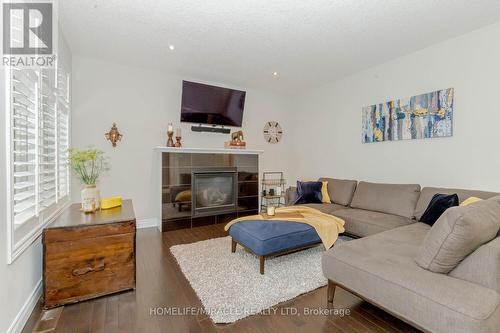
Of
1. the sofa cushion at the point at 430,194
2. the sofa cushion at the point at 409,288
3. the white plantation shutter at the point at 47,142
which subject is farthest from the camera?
the sofa cushion at the point at 430,194

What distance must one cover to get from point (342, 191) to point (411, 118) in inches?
57.7

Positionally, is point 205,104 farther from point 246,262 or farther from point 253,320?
point 253,320

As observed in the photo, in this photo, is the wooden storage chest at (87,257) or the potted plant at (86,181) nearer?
the wooden storage chest at (87,257)

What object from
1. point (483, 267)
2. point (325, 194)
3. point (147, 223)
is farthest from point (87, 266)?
point (325, 194)

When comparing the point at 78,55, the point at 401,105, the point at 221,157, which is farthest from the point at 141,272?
the point at 401,105

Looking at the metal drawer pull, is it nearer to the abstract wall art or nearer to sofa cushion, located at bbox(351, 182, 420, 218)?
sofa cushion, located at bbox(351, 182, 420, 218)

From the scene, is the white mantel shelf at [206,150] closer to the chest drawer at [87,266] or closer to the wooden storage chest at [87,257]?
the wooden storage chest at [87,257]

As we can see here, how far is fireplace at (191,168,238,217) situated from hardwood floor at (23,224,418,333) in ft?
6.43

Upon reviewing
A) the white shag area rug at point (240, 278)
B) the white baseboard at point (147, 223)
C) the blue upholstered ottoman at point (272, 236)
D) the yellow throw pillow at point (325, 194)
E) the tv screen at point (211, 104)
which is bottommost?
the white shag area rug at point (240, 278)

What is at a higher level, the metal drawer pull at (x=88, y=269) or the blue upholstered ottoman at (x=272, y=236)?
the blue upholstered ottoman at (x=272, y=236)

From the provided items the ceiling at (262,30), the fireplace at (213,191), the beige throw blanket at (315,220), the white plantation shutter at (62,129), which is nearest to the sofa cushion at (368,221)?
the beige throw blanket at (315,220)

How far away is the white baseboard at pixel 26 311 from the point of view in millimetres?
1610
